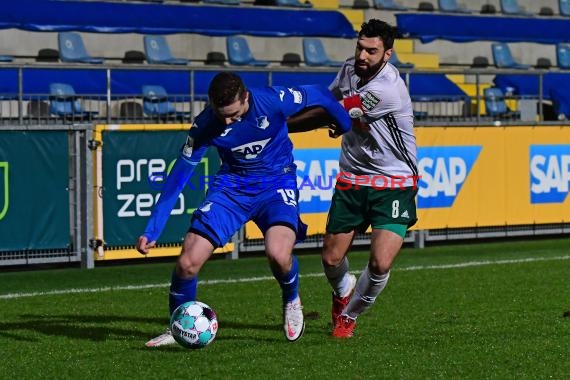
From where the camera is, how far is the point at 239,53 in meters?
22.5

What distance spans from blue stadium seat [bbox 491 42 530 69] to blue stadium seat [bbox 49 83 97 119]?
12.3 m

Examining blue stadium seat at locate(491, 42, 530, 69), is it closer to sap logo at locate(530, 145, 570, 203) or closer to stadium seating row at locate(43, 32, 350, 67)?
stadium seating row at locate(43, 32, 350, 67)

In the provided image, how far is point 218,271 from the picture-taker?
1417 centimetres

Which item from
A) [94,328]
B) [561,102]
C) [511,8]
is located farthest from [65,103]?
[511,8]

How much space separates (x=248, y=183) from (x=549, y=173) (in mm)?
9826

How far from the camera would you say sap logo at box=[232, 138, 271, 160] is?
27.1 feet

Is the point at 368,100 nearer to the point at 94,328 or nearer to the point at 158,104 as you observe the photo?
the point at 94,328

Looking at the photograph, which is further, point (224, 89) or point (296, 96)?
point (296, 96)

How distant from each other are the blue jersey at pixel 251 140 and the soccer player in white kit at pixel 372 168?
1.08ft

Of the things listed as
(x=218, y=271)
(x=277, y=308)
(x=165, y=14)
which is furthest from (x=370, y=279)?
(x=165, y=14)

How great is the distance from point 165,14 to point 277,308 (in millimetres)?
12723

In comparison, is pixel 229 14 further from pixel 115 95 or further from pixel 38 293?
pixel 38 293

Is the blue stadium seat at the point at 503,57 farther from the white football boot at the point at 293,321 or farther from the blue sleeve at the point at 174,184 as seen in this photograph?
the blue sleeve at the point at 174,184

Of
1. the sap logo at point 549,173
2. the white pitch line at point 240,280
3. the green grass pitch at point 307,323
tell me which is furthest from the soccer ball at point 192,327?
the sap logo at point 549,173
